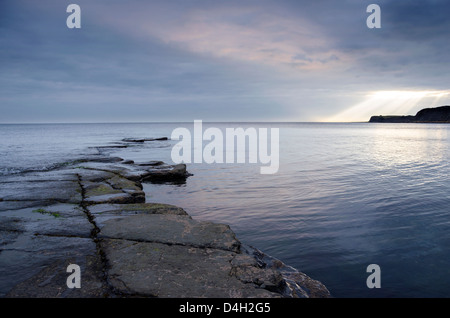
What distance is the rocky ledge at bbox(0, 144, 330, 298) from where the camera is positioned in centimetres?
371

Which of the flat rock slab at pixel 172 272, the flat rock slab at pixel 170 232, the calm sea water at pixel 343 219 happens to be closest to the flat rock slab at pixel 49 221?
the flat rock slab at pixel 170 232

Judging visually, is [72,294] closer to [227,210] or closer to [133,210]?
[133,210]

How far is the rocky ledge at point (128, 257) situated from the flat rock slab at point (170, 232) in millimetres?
18

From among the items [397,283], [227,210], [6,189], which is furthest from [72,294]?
[6,189]

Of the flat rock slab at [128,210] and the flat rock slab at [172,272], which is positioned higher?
the flat rock slab at [128,210]

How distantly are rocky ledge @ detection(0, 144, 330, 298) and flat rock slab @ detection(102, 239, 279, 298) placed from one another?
0.04 feet

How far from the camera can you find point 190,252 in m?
4.80

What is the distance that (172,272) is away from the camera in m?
4.07

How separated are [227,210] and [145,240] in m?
5.84

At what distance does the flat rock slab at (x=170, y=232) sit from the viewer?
17.1 feet

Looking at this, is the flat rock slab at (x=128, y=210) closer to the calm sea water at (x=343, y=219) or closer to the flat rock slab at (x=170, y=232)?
the flat rock slab at (x=170, y=232)

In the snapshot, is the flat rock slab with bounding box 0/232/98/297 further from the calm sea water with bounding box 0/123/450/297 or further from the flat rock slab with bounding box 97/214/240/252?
the calm sea water with bounding box 0/123/450/297

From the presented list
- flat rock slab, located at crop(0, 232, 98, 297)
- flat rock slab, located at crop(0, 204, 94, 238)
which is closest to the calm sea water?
flat rock slab, located at crop(0, 204, 94, 238)

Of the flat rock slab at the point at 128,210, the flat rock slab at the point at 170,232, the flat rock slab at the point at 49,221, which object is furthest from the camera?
the flat rock slab at the point at 128,210
